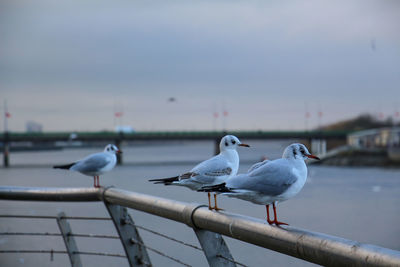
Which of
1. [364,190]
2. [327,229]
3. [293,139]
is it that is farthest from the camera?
[364,190]

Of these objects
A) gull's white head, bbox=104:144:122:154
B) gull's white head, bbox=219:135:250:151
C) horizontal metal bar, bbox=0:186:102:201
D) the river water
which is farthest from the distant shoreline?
gull's white head, bbox=219:135:250:151

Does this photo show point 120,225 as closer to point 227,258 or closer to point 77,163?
point 227,258

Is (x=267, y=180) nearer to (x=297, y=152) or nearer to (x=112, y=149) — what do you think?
Result: (x=297, y=152)

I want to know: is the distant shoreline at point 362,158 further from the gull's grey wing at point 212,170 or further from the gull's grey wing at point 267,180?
the gull's grey wing at point 267,180

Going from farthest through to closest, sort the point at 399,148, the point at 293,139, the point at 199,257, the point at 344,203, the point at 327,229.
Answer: the point at 399,148, the point at 344,203, the point at 327,229, the point at 199,257, the point at 293,139

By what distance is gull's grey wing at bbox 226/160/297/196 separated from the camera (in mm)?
1736

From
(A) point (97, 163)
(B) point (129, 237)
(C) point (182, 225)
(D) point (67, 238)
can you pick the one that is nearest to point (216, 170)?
(B) point (129, 237)

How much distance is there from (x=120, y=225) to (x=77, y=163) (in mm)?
1328

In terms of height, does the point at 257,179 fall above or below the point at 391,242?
above

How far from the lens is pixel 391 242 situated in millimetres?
17234

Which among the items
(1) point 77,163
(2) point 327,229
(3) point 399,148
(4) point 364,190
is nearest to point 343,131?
(3) point 399,148

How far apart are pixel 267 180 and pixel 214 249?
1.22 ft

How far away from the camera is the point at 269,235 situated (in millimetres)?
1583

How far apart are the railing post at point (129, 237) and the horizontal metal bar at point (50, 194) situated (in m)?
0.18
